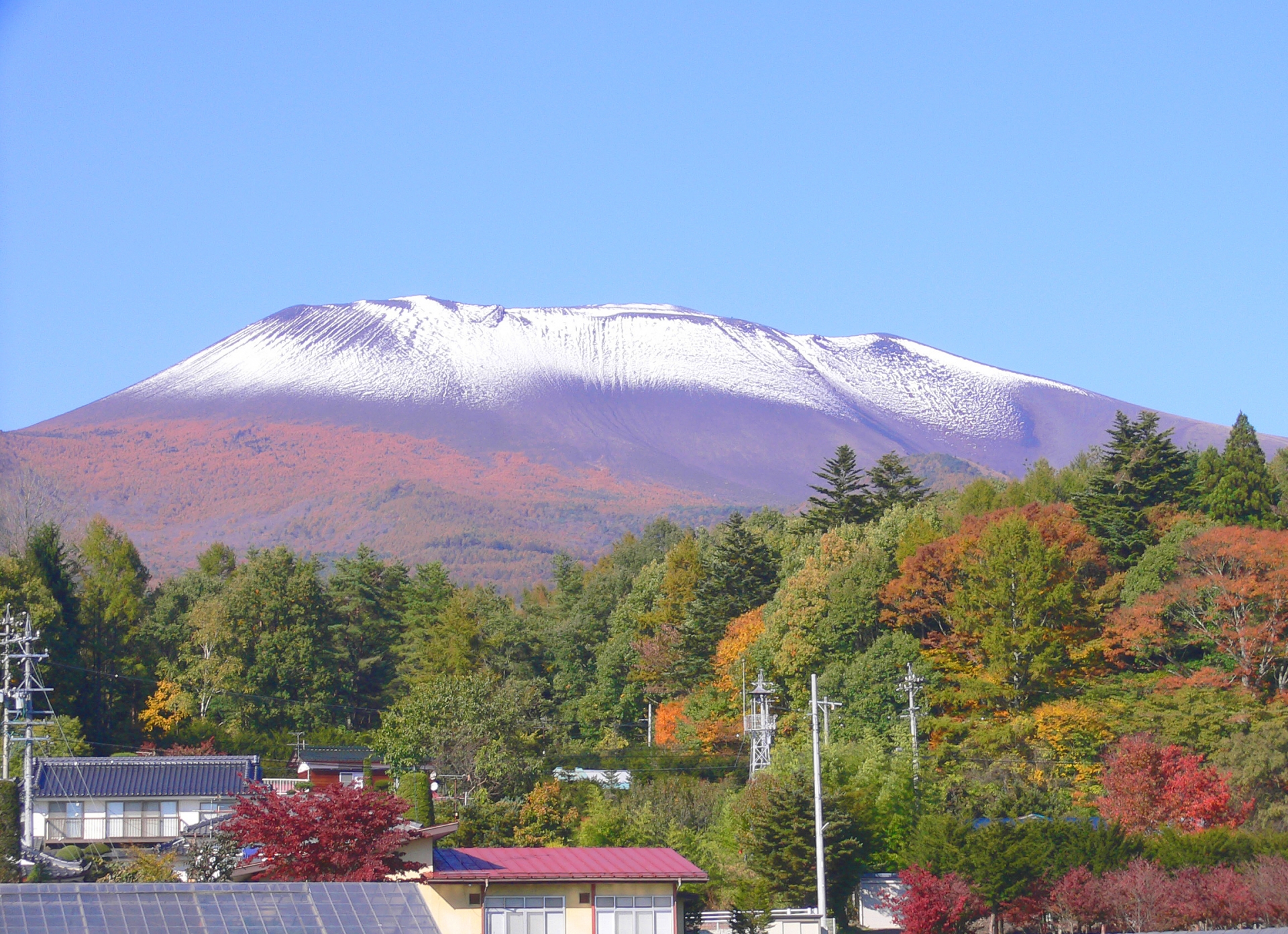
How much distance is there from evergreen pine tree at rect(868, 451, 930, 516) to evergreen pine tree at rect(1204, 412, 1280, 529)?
62.6ft

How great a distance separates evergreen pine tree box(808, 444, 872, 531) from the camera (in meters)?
85.2

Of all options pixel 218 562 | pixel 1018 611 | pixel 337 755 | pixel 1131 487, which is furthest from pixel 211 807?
pixel 218 562

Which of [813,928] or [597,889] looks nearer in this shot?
[597,889]

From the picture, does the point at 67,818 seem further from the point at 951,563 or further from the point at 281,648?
the point at 951,563

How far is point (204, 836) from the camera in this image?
42219mm

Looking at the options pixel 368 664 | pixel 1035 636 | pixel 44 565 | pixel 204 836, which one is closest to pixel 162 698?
pixel 44 565

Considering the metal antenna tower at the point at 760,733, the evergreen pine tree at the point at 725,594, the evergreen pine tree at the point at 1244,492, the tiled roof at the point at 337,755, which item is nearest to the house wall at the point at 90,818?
the tiled roof at the point at 337,755

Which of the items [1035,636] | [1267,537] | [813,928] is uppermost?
[1267,537]

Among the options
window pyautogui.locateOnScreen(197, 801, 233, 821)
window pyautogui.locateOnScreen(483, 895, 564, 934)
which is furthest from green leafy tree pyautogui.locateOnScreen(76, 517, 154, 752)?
window pyautogui.locateOnScreen(483, 895, 564, 934)

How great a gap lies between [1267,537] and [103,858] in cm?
4221

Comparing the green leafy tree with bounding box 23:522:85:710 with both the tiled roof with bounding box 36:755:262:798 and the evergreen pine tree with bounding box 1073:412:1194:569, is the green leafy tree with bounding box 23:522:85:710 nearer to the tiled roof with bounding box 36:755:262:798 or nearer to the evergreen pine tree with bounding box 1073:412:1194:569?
the tiled roof with bounding box 36:755:262:798

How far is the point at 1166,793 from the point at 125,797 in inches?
1358

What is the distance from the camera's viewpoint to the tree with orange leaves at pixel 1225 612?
55.5m

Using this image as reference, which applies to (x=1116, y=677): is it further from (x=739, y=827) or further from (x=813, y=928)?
(x=813, y=928)
